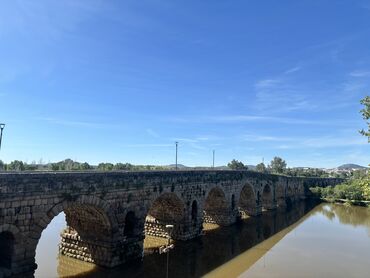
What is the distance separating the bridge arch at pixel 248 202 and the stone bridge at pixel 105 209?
6252 mm

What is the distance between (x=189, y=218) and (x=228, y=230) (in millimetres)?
6644

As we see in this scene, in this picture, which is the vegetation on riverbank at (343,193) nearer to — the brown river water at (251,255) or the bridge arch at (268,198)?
the bridge arch at (268,198)

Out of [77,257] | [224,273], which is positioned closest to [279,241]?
[224,273]

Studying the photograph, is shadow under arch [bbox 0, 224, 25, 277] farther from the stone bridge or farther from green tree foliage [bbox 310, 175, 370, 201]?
green tree foliage [bbox 310, 175, 370, 201]

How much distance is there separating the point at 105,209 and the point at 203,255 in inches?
328

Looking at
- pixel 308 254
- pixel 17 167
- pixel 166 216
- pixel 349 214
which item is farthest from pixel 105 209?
pixel 349 214

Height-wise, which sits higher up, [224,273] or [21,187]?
[21,187]

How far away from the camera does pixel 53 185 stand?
15859 millimetres

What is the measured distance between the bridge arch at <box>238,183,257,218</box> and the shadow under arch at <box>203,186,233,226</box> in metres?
7.33

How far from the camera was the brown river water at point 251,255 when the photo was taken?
19.6 meters

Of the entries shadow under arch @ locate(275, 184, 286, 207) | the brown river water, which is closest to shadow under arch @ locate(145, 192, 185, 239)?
the brown river water

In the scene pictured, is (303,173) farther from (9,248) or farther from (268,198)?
(9,248)

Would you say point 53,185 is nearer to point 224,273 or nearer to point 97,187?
point 97,187

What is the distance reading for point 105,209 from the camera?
18594 mm
